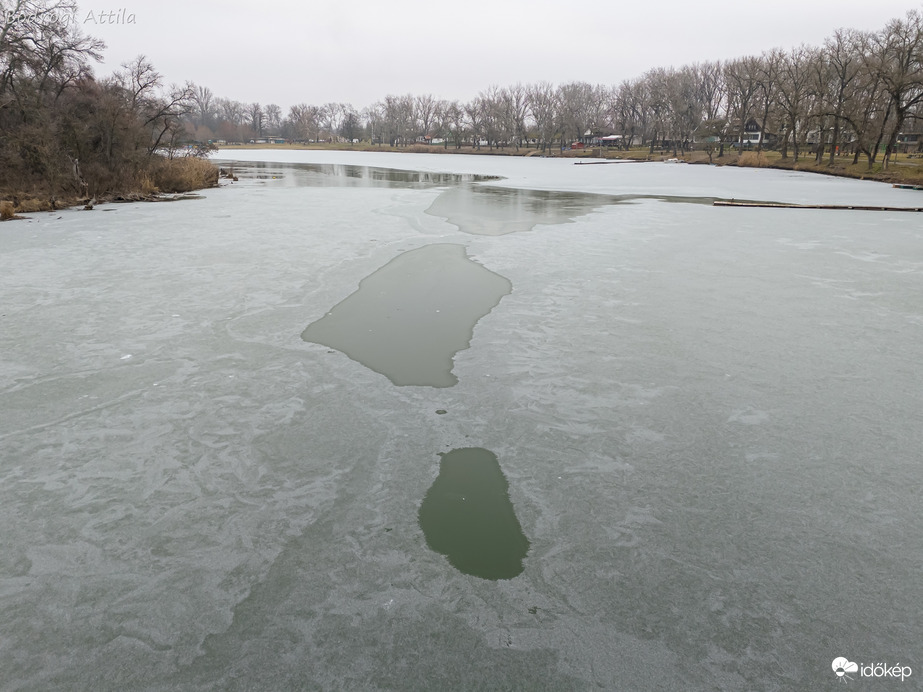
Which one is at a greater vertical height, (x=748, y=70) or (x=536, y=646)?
(x=748, y=70)

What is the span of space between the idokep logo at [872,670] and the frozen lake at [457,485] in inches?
1.5

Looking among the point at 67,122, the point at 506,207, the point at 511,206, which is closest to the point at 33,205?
the point at 67,122

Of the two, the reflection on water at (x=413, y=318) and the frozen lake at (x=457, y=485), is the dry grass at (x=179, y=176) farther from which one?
the reflection on water at (x=413, y=318)

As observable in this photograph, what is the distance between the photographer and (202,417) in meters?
4.21

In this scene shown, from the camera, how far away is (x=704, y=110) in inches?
3479

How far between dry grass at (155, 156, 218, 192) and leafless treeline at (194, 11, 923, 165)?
3.15m

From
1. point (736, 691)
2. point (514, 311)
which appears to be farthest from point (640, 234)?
point (736, 691)

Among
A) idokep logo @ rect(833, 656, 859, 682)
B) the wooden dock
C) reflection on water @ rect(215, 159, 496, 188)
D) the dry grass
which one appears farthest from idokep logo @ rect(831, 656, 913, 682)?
reflection on water @ rect(215, 159, 496, 188)

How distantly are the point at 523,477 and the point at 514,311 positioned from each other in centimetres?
371

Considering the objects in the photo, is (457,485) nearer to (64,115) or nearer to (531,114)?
(64,115)

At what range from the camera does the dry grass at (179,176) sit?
78.0ft

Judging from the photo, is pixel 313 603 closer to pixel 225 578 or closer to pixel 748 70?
pixel 225 578

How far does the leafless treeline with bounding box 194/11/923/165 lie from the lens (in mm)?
40438

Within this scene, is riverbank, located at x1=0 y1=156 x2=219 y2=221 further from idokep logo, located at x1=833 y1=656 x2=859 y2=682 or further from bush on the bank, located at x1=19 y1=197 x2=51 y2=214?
idokep logo, located at x1=833 y1=656 x2=859 y2=682
